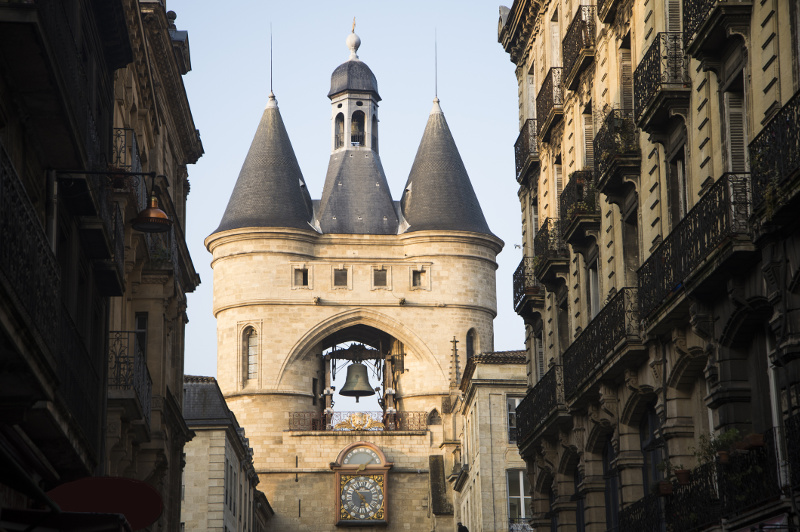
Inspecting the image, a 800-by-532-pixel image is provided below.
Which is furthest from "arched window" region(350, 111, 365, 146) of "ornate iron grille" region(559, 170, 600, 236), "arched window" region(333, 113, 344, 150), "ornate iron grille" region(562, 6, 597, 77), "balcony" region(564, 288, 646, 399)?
"balcony" region(564, 288, 646, 399)

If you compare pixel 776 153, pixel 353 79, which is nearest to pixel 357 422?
pixel 353 79

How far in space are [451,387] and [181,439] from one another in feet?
104

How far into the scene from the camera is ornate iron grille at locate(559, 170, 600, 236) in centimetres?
2142

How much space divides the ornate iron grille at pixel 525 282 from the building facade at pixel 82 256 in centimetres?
632

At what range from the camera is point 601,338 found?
65.1ft

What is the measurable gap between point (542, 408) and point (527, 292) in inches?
Answer: 108

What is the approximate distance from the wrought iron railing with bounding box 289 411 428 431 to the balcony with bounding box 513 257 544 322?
3681cm

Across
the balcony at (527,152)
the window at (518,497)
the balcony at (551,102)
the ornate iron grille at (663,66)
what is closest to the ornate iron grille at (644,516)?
the ornate iron grille at (663,66)

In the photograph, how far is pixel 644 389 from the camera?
1856 centimetres

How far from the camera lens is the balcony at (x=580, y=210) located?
21328mm

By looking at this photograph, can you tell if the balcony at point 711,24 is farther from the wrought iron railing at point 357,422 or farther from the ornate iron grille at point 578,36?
the wrought iron railing at point 357,422

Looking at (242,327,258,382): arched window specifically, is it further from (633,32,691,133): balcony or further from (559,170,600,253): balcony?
(633,32,691,133): balcony

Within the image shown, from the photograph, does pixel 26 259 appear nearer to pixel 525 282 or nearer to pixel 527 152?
pixel 525 282

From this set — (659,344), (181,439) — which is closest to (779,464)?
(659,344)
